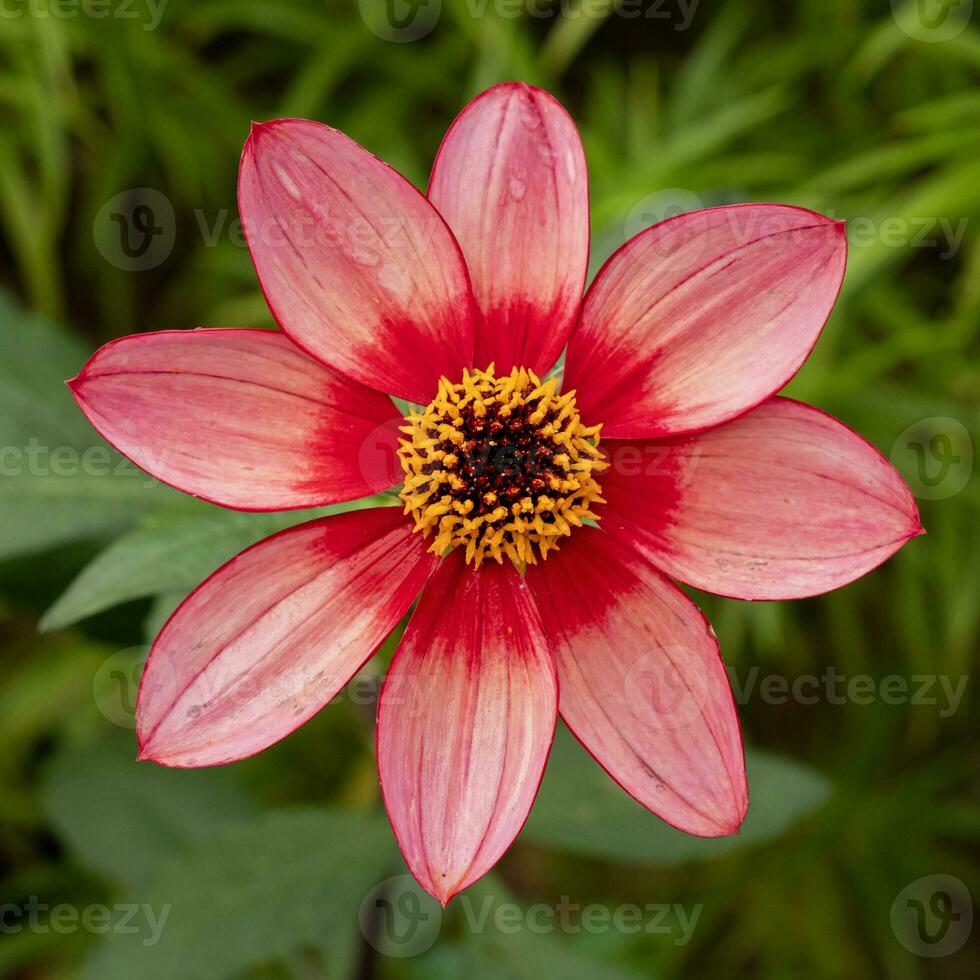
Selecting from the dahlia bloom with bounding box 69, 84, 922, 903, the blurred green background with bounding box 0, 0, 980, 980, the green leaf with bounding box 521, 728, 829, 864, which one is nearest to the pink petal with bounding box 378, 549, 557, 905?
the dahlia bloom with bounding box 69, 84, 922, 903

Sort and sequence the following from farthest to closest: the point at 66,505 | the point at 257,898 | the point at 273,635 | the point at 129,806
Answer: the point at 129,806
the point at 257,898
the point at 66,505
the point at 273,635

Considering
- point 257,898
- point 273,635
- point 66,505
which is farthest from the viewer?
point 257,898

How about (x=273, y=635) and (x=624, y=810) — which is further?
(x=624, y=810)

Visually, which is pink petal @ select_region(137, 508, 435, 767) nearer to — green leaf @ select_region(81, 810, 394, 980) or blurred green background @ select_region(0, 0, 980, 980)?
green leaf @ select_region(81, 810, 394, 980)

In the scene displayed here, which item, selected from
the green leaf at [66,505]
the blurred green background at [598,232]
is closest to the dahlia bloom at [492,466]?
the green leaf at [66,505]

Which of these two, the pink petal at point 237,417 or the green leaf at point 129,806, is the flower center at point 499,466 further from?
the green leaf at point 129,806

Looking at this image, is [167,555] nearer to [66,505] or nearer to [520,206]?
[66,505]

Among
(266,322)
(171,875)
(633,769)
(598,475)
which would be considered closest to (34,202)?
(266,322)

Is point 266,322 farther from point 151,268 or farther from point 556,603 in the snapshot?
point 556,603

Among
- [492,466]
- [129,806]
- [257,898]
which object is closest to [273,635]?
[492,466]
